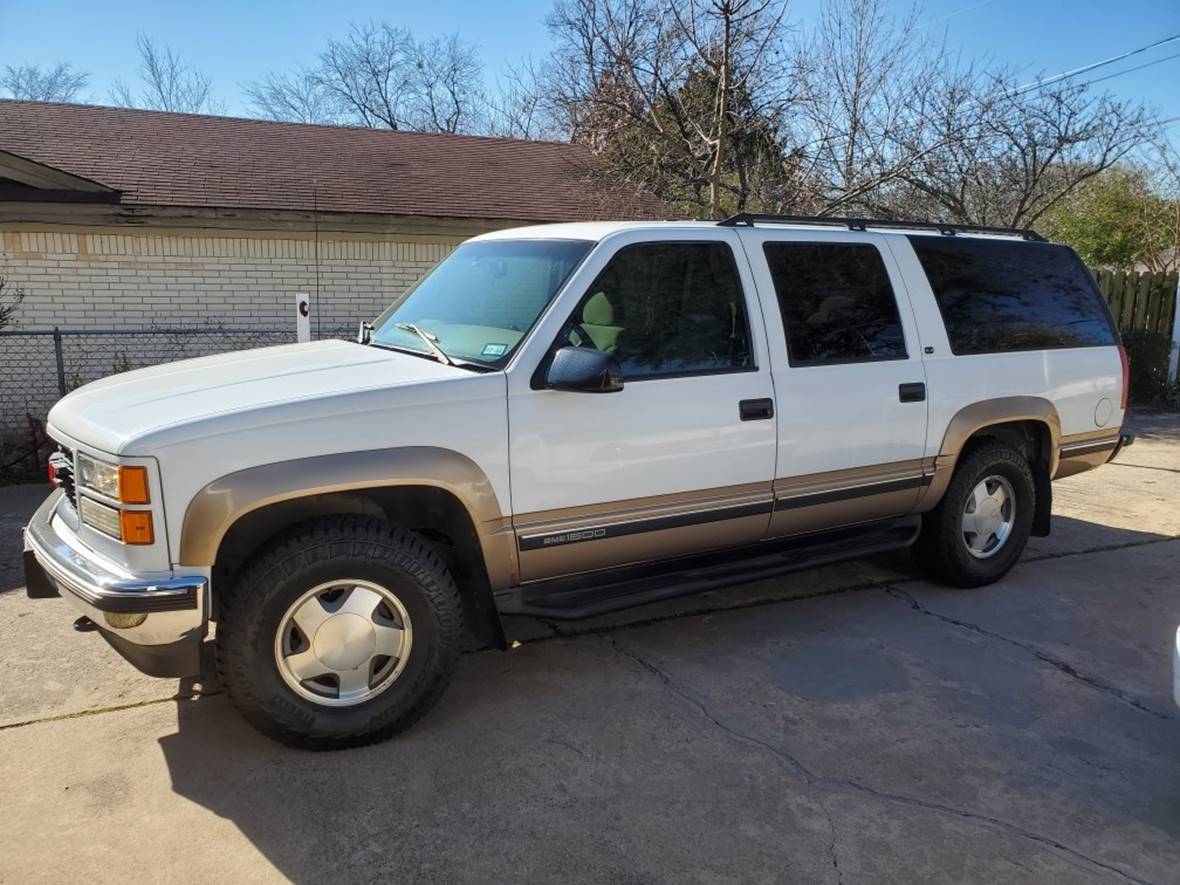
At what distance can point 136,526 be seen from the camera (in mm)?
3090

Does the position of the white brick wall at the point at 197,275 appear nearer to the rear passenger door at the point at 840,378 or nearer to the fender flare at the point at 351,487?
the rear passenger door at the point at 840,378

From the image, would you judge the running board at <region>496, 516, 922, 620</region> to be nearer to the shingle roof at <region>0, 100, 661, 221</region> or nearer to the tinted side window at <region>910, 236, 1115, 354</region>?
the tinted side window at <region>910, 236, 1115, 354</region>

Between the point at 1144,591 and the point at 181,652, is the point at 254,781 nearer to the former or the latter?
the point at 181,652

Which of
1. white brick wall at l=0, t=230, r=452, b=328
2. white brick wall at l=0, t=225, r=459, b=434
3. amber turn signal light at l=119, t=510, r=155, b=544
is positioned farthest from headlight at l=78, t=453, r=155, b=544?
white brick wall at l=0, t=230, r=452, b=328

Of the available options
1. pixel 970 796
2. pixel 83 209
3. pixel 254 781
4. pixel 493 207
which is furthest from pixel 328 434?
pixel 493 207

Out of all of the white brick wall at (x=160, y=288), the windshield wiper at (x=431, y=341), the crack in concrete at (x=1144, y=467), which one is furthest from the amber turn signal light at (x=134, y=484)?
the crack in concrete at (x=1144, y=467)

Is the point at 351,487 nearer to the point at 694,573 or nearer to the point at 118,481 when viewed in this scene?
the point at 118,481

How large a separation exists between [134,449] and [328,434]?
0.63 m

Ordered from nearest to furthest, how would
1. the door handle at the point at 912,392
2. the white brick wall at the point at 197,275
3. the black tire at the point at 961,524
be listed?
the door handle at the point at 912,392 < the black tire at the point at 961,524 < the white brick wall at the point at 197,275

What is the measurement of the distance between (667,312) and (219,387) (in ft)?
6.27

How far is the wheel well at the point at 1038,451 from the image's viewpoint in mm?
5473

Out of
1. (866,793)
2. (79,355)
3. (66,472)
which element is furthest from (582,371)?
(79,355)

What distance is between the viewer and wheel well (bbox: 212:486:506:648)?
3.42 m

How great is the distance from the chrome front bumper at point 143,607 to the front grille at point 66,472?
29cm
